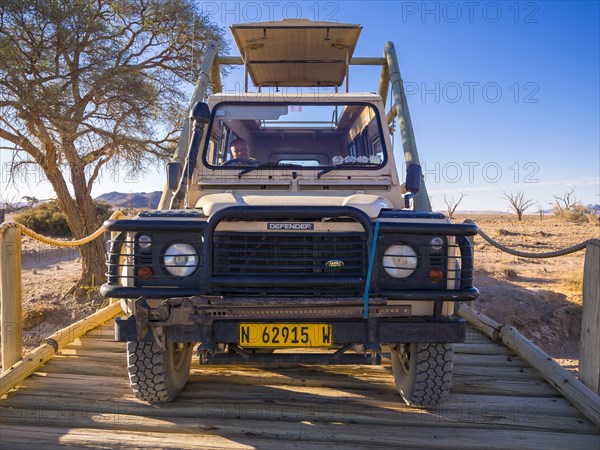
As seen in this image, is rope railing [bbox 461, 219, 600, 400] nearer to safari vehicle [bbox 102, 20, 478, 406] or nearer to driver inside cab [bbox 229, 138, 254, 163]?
safari vehicle [bbox 102, 20, 478, 406]

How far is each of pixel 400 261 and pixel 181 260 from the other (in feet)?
4.41

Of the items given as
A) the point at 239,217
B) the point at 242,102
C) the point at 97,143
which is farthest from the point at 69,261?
the point at 239,217

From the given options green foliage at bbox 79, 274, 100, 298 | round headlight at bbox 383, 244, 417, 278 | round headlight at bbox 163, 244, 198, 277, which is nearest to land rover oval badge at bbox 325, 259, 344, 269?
round headlight at bbox 383, 244, 417, 278

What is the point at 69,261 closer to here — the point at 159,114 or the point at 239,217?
the point at 159,114

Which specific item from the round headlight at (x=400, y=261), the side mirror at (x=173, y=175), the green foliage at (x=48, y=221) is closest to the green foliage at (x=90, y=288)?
the side mirror at (x=173, y=175)

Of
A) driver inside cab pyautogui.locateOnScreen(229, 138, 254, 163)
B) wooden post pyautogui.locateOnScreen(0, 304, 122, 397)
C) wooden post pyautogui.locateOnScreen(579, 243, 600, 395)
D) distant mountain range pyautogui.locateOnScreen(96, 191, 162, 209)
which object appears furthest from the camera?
distant mountain range pyautogui.locateOnScreen(96, 191, 162, 209)

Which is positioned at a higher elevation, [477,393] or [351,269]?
[351,269]

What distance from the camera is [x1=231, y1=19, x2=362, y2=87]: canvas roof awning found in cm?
520

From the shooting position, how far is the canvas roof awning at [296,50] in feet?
17.1

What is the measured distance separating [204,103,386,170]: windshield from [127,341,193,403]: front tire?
1.61 meters

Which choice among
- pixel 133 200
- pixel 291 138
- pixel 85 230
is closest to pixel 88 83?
pixel 85 230

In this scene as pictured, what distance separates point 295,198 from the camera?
11.7 feet

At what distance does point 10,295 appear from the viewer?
3.86 metres

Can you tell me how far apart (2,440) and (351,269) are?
2273 mm
